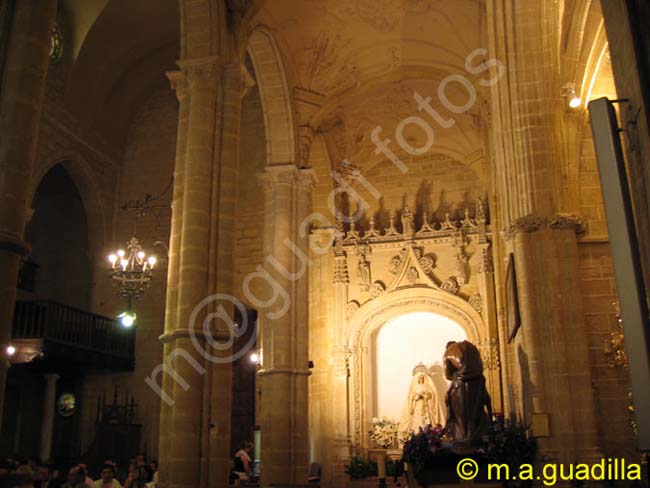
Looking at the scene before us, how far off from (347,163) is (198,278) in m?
10.3

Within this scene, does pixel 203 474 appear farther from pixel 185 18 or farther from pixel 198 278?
pixel 185 18

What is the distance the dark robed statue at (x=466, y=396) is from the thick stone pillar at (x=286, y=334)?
5652 millimetres

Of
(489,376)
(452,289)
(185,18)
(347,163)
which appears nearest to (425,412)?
(489,376)

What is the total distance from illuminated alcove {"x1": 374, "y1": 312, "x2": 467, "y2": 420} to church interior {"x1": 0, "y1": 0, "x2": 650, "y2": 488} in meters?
0.06

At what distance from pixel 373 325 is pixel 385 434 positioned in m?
2.80

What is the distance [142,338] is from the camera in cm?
1798

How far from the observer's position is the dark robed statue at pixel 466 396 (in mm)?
8594

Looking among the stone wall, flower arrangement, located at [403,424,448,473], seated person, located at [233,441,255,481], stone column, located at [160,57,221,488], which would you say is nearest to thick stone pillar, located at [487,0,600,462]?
flower arrangement, located at [403,424,448,473]

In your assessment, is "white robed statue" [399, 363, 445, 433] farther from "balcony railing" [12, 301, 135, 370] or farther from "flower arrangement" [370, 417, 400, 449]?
"balcony railing" [12, 301, 135, 370]

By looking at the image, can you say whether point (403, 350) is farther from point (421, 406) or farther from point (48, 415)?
point (48, 415)

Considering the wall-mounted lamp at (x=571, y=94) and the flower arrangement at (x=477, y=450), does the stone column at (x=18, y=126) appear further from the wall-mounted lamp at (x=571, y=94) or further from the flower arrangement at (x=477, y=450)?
the wall-mounted lamp at (x=571, y=94)

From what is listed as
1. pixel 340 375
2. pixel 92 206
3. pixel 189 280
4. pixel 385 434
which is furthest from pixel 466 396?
pixel 92 206

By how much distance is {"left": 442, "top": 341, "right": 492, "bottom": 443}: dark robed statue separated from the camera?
338 inches

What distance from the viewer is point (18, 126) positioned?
617cm
